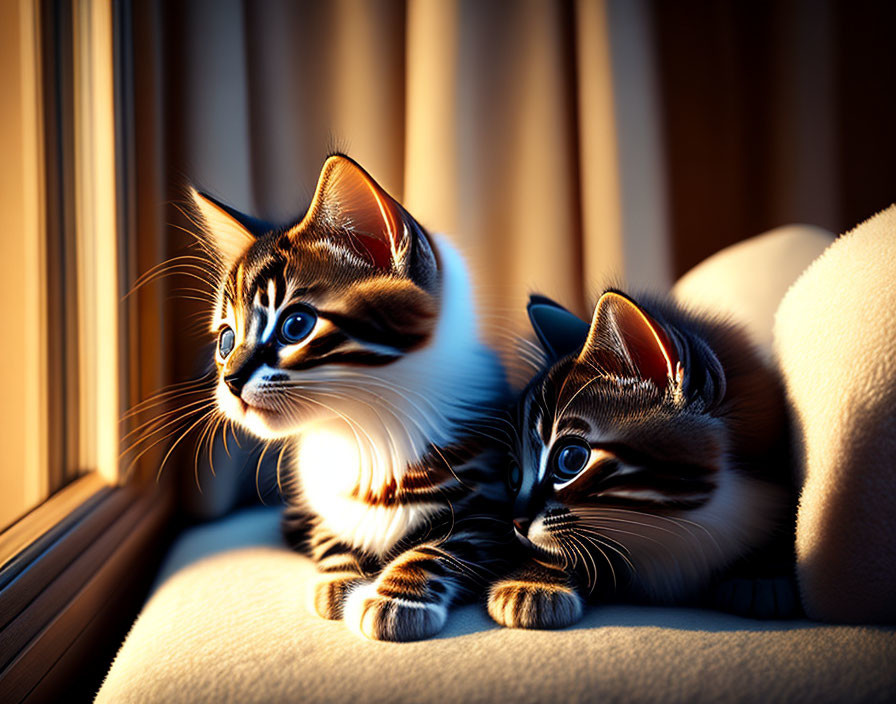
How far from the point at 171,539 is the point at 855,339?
1025mm

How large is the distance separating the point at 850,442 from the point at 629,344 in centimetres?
21

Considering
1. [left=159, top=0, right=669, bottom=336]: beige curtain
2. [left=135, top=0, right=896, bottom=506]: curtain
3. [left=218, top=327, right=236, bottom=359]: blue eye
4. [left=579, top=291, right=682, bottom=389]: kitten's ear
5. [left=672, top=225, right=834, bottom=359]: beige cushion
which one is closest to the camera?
[left=579, top=291, right=682, bottom=389]: kitten's ear

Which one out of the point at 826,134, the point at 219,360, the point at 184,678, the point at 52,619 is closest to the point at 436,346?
the point at 219,360

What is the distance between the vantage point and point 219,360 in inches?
28.8

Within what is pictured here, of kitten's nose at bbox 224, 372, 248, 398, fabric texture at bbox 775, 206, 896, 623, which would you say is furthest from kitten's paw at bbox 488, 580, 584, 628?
kitten's nose at bbox 224, 372, 248, 398

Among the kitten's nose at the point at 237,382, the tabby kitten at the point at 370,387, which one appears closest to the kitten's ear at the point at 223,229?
the tabby kitten at the point at 370,387

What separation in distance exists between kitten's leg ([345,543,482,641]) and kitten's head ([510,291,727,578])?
90mm

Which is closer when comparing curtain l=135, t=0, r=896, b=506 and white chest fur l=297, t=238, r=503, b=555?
white chest fur l=297, t=238, r=503, b=555

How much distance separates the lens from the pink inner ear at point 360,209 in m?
0.65

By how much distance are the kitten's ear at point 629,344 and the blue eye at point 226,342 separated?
0.39 m

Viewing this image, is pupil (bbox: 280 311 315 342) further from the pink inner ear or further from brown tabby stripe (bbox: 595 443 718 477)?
brown tabby stripe (bbox: 595 443 718 477)

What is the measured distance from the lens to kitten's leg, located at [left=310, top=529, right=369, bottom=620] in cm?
66

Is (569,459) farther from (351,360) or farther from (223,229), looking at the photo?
(223,229)

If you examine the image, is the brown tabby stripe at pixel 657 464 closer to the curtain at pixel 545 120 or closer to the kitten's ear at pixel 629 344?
the kitten's ear at pixel 629 344
